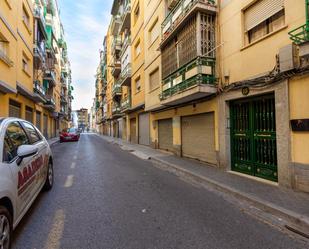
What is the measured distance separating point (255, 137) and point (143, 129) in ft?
40.5

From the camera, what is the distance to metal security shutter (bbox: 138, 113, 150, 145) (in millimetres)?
17031

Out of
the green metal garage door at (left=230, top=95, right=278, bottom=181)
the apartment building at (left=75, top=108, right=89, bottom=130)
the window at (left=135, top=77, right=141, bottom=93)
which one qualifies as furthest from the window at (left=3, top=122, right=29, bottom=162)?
the apartment building at (left=75, top=108, right=89, bottom=130)

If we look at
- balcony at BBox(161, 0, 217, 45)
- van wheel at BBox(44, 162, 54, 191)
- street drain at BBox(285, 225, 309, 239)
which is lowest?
street drain at BBox(285, 225, 309, 239)

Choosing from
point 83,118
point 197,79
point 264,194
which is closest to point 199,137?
point 197,79

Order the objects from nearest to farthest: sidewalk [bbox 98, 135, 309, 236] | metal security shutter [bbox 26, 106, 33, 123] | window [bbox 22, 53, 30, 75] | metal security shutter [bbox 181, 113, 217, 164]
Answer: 1. sidewalk [bbox 98, 135, 309, 236]
2. metal security shutter [bbox 181, 113, 217, 164]
3. window [bbox 22, 53, 30, 75]
4. metal security shutter [bbox 26, 106, 33, 123]

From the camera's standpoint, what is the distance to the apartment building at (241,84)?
5.01m

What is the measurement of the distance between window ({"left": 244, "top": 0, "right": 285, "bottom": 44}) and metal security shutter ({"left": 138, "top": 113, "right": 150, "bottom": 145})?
1125 centimetres

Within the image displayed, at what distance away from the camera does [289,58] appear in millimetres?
4969

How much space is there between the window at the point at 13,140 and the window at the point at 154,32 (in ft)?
38.7

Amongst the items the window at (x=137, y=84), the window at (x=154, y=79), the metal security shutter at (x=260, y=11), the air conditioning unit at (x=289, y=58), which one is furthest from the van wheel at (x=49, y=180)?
the window at (x=137, y=84)

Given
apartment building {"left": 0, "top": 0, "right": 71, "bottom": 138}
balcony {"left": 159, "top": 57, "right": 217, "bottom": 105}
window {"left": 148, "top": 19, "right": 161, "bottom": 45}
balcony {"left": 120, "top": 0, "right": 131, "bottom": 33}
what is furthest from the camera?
balcony {"left": 120, "top": 0, "right": 131, "bottom": 33}

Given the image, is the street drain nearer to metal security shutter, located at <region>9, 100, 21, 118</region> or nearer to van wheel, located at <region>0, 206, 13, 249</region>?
van wheel, located at <region>0, 206, 13, 249</region>

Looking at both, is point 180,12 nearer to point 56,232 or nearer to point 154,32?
point 154,32

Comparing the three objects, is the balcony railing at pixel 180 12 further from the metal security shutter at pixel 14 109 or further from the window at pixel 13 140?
the metal security shutter at pixel 14 109
